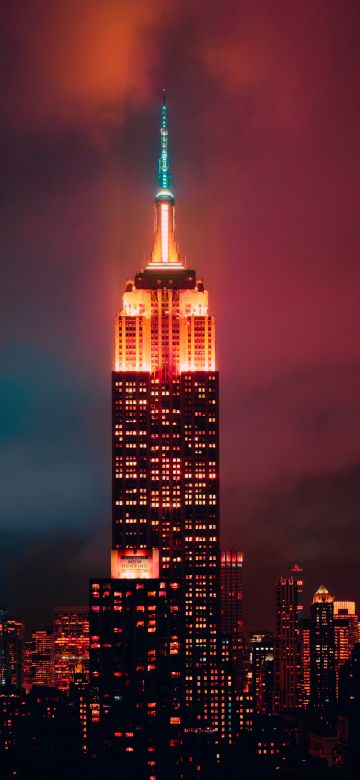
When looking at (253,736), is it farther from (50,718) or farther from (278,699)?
(278,699)

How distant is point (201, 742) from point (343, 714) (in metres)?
21.0

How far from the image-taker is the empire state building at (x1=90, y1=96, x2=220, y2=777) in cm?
11144

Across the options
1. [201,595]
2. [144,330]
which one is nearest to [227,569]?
[201,595]

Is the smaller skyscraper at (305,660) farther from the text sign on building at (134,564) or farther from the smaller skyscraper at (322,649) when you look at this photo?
the text sign on building at (134,564)

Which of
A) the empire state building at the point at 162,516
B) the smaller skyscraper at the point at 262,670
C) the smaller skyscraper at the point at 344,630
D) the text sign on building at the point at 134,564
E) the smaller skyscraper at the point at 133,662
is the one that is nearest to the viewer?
the smaller skyscraper at the point at 133,662

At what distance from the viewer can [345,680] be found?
13938 centimetres

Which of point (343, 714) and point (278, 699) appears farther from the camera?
point (278, 699)

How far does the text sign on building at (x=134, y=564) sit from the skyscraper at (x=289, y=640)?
2832 cm

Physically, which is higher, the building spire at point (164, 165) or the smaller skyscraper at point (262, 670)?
the building spire at point (164, 165)

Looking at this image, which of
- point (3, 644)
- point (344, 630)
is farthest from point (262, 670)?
point (3, 644)

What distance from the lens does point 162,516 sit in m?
118

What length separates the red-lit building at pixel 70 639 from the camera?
14800cm

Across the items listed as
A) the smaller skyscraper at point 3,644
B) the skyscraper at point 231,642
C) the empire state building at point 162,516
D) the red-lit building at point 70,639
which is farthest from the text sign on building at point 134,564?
the smaller skyscraper at point 3,644

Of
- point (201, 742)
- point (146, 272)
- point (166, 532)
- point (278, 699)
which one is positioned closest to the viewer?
point (201, 742)
